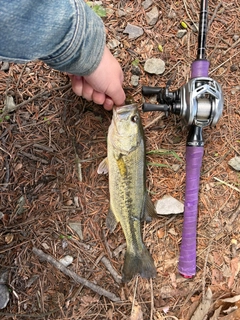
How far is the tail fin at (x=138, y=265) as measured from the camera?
3.12 m

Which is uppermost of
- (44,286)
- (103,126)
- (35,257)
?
(103,126)

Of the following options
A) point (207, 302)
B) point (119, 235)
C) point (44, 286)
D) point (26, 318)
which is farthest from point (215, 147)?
point (26, 318)

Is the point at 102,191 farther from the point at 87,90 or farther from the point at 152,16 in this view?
the point at 152,16

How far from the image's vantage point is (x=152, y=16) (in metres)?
3.27

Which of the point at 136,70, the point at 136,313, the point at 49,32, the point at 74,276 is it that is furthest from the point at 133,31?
the point at 136,313

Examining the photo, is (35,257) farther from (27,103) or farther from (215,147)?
(215,147)

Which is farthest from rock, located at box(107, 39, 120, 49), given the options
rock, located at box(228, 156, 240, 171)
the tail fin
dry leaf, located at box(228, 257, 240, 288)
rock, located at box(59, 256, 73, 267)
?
dry leaf, located at box(228, 257, 240, 288)

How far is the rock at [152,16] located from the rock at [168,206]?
162 cm

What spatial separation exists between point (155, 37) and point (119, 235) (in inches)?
72.5

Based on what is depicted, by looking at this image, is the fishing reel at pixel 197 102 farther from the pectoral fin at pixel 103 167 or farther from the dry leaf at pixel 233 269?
the dry leaf at pixel 233 269

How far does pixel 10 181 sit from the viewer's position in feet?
10.5

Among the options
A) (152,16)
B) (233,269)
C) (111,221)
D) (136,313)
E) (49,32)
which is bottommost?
(136,313)

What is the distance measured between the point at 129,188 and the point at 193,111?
2.78 ft

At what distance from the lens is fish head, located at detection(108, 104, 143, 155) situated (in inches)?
113
